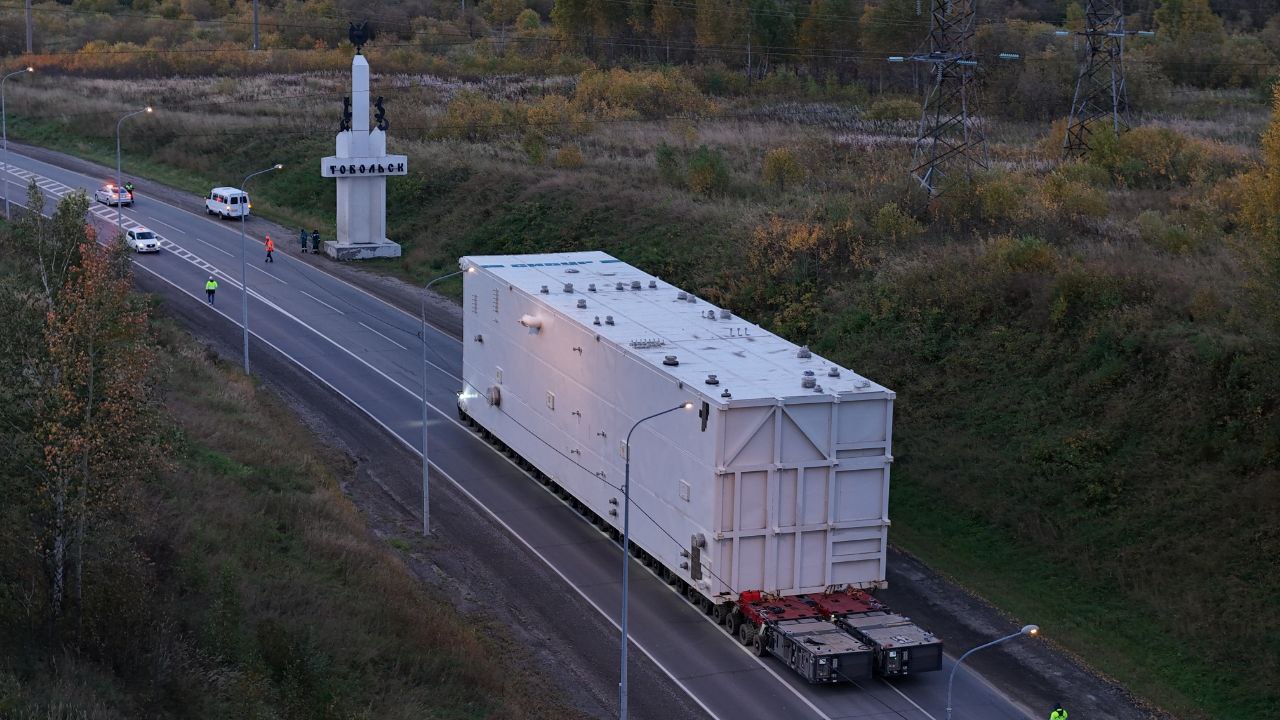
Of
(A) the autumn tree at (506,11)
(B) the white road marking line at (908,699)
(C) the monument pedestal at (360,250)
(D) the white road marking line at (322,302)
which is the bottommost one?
(B) the white road marking line at (908,699)

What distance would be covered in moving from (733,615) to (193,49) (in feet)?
341

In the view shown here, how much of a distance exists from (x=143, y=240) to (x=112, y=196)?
30.4 feet

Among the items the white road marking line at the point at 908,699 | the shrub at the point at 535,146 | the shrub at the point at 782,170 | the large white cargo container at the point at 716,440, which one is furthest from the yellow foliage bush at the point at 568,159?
the white road marking line at the point at 908,699

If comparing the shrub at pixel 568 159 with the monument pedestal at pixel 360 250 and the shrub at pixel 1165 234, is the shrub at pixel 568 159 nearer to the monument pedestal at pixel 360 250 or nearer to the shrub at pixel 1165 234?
the monument pedestal at pixel 360 250

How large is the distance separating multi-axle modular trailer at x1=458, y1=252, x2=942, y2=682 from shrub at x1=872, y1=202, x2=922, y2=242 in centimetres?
1619

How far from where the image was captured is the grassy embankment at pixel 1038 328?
101ft

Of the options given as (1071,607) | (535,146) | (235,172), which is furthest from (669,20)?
(1071,607)

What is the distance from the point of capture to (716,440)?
27656 mm

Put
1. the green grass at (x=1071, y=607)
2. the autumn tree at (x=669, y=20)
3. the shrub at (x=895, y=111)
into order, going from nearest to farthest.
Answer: the green grass at (x=1071, y=607) < the shrub at (x=895, y=111) < the autumn tree at (x=669, y=20)

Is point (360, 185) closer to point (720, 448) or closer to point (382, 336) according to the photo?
point (382, 336)

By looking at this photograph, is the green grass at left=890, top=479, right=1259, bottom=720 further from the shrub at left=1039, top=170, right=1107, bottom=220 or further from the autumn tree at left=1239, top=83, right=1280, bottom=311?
the shrub at left=1039, top=170, right=1107, bottom=220

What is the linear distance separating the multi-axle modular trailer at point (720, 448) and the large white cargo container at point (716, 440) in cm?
3

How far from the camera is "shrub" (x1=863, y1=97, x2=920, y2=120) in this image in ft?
270

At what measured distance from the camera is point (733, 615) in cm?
2889
